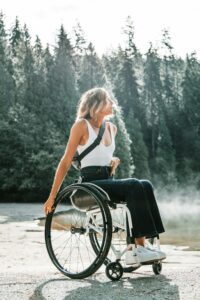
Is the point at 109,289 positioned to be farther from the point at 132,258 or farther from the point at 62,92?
the point at 62,92

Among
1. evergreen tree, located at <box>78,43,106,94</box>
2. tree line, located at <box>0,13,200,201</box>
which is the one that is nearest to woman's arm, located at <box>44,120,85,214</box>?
tree line, located at <box>0,13,200,201</box>

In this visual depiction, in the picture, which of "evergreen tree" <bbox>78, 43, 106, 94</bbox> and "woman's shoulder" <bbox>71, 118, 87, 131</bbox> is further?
"evergreen tree" <bbox>78, 43, 106, 94</bbox>

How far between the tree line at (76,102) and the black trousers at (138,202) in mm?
27339

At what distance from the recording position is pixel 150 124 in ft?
196

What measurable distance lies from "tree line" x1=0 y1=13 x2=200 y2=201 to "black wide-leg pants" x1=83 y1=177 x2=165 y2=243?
27.4 m

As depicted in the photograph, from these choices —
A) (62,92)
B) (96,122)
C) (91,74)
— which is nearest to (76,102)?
(62,92)

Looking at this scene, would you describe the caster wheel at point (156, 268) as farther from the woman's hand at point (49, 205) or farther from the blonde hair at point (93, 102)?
the blonde hair at point (93, 102)

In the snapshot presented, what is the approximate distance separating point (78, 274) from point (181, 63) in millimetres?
71203

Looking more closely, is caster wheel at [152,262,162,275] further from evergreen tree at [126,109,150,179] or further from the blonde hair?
evergreen tree at [126,109,150,179]

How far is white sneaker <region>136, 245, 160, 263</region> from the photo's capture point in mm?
4219

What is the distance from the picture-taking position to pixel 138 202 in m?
4.26

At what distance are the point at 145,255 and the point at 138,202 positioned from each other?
405mm

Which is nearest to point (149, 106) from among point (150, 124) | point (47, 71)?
Answer: point (150, 124)

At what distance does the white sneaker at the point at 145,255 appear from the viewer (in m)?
4.22
